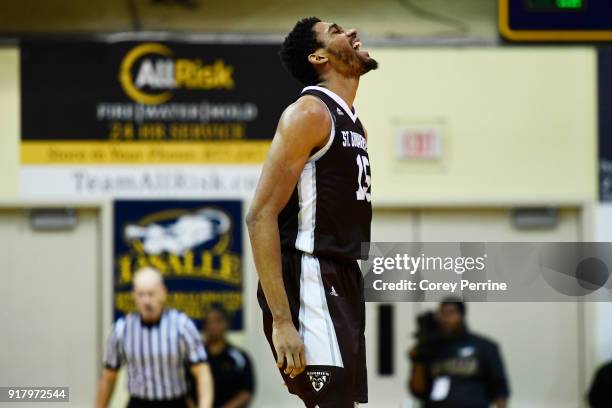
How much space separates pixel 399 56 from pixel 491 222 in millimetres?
1658

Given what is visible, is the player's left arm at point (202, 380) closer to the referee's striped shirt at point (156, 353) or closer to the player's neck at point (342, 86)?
the referee's striped shirt at point (156, 353)

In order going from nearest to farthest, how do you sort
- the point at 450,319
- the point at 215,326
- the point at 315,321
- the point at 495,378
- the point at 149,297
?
the point at 315,321, the point at 149,297, the point at 495,378, the point at 450,319, the point at 215,326

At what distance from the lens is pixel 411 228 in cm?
987

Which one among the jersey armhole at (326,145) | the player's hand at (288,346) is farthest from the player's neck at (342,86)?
the player's hand at (288,346)

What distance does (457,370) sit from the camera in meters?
8.17

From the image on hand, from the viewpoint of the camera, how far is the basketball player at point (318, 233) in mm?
3439

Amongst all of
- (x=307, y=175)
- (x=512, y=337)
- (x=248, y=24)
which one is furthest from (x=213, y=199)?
(x=307, y=175)

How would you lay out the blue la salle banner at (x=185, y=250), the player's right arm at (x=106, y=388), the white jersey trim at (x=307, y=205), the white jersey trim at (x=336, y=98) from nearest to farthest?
1. the white jersey trim at (x=307, y=205)
2. the white jersey trim at (x=336, y=98)
3. the player's right arm at (x=106, y=388)
4. the blue la salle banner at (x=185, y=250)

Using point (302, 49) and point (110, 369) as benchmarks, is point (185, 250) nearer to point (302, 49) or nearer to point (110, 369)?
point (110, 369)

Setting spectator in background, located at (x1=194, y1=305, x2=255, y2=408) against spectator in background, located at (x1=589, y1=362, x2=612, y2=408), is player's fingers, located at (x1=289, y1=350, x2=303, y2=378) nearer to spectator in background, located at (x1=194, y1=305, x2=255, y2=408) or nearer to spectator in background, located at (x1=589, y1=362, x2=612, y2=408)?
spectator in background, located at (x1=194, y1=305, x2=255, y2=408)

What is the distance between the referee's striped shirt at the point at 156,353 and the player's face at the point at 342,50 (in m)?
3.68

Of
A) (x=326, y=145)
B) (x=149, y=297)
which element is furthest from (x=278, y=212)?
(x=149, y=297)

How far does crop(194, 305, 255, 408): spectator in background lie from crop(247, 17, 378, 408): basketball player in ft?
17.8

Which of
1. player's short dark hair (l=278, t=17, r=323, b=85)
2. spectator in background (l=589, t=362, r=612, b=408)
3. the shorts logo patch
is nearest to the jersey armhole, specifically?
player's short dark hair (l=278, t=17, r=323, b=85)
